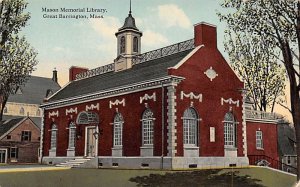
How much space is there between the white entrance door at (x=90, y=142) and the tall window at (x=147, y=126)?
6.29 metres

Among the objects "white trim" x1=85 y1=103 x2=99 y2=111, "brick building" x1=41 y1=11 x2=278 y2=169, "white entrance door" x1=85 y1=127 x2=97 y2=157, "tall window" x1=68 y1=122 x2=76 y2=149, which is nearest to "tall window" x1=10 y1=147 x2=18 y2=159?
"brick building" x1=41 y1=11 x2=278 y2=169

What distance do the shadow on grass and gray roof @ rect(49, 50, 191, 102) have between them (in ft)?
23.0

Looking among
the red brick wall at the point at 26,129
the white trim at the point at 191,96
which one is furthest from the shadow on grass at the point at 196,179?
the red brick wall at the point at 26,129

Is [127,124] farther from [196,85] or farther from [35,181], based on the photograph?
[35,181]

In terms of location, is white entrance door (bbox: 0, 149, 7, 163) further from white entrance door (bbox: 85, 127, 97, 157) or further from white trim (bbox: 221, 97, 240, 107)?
white trim (bbox: 221, 97, 240, 107)

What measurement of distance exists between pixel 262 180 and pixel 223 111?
673 centimetres

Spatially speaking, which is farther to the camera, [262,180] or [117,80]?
[117,80]

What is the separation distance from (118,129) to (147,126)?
134 inches

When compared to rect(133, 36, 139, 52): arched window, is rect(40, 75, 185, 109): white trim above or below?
below

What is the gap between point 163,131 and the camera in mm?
23953

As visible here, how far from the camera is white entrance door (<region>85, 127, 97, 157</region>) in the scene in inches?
1201

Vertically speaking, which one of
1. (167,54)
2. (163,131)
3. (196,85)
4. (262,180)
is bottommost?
(262,180)

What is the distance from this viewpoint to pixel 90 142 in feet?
102

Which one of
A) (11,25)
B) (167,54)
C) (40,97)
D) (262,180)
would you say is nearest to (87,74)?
(167,54)
